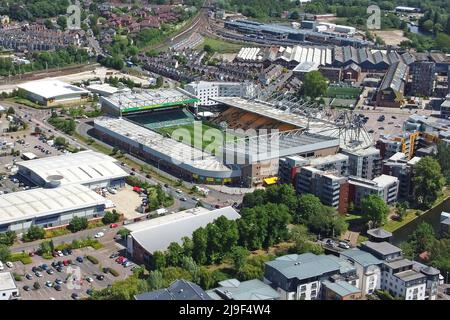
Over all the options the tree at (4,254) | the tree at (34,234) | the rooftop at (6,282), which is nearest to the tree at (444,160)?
the tree at (34,234)

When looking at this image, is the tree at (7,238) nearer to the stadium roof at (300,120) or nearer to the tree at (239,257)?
the tree at (239,257)

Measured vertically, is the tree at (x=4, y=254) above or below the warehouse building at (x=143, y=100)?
below

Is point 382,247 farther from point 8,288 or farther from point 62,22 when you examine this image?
point 62,22

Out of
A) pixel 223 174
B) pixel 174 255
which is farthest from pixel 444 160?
pixel 174 255
